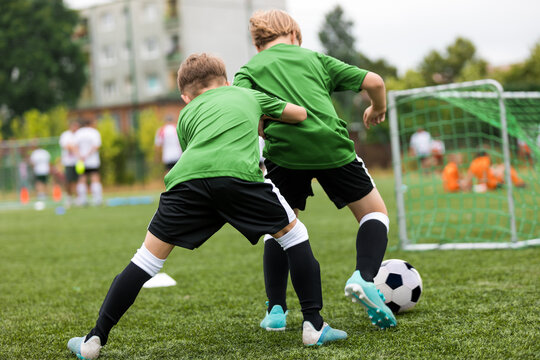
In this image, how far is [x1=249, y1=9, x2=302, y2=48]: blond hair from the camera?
3055mm

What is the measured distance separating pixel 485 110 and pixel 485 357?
4.29 m

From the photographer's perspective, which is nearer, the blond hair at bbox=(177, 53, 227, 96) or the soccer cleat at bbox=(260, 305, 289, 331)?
the blond hair at bbox=(177, 53, 227, 96)

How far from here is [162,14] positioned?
41.1m

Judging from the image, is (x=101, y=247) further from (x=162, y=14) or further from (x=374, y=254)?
(x=162, y=14)

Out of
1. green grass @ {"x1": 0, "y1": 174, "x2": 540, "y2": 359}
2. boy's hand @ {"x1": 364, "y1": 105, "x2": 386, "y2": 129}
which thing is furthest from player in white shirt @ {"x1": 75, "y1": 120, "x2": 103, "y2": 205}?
boy's hand @ {"x1": 364, "y1": 105, "x2": 386, "y2": 129}

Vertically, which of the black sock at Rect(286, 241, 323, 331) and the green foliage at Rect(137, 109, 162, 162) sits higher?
the green foliage at Rect(137, 109, 162, 162)

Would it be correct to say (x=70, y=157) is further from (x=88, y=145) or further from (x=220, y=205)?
(x=220, y=205)

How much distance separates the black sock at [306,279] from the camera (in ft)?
9.03

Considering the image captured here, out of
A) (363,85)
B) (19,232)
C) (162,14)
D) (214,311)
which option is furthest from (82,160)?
(162,14)

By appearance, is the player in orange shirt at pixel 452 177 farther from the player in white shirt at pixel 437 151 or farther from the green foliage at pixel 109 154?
the green foliage at pixel 109 154

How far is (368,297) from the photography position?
2.73 m

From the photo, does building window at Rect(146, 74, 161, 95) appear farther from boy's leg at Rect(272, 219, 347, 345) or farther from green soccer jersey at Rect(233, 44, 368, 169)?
boy's leg at Rect(272, 219, 347, 345)

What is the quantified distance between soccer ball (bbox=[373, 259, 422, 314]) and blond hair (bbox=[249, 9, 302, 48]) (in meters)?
1.41

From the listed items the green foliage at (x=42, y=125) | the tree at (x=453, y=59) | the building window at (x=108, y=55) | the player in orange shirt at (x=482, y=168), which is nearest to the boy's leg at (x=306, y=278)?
the player in orange shirt at (x=482, y=168)
